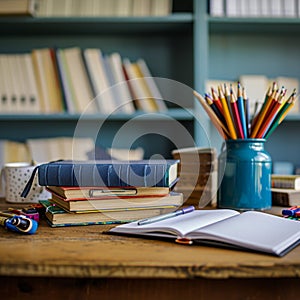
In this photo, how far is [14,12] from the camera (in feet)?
6.50

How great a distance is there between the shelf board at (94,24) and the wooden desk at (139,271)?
152cm

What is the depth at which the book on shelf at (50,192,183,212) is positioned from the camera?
Result: 2.81 feet

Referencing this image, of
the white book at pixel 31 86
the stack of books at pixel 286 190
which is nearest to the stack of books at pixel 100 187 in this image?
the stack of books at pixel 286 190

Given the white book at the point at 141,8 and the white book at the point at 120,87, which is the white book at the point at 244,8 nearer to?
the white book at the point at 141,8

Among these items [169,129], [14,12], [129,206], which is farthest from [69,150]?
[129,206]

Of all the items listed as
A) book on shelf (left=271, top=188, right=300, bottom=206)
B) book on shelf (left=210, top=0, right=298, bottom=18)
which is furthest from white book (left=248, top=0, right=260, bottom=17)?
book on shelf (left=271, top=188, right=300, bottom=206)

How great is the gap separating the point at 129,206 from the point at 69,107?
1.26 m

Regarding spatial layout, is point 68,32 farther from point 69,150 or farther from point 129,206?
point 129,206

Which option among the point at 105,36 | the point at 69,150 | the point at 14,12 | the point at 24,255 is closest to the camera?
the point at 24,255

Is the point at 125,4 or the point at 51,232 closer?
the point at 51,232

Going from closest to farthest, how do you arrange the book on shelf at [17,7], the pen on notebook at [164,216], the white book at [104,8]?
the pen on notebook at [164,216] → the book on shelf at [17,7] → the white book at [104,8]

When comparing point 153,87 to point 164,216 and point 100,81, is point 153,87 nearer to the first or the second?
point 100,81

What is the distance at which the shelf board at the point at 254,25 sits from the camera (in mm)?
2064

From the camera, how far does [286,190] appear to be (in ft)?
3.77
